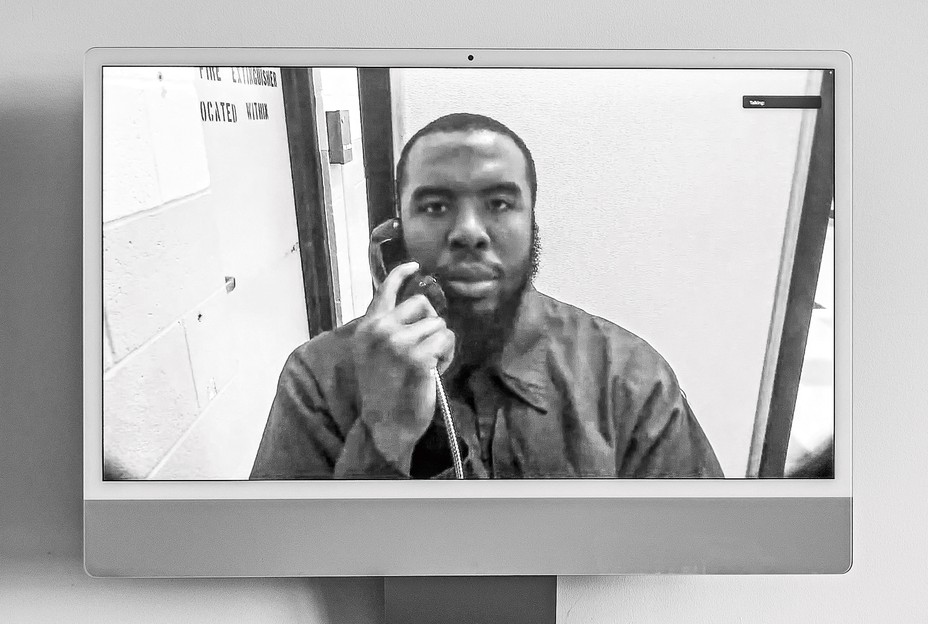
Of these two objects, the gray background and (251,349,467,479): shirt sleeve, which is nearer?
(251,349,467,479): shirt sleeve

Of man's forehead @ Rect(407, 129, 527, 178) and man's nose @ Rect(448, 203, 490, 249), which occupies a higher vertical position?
man's forehead @ Rect(407, 129, 527, 178)

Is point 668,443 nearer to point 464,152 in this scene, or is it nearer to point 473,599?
point 473,599

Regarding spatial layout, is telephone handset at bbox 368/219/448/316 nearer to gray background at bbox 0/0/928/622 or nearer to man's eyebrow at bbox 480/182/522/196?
man's eyebrow at bbox 480/182/522/196

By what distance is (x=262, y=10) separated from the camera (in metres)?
1.12

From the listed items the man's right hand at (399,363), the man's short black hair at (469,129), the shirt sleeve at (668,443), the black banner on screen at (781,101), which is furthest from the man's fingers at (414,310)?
the black banner on screen at (781,101)

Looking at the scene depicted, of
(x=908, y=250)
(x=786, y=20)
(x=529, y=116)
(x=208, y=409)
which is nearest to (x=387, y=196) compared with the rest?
(x=529, y=116)

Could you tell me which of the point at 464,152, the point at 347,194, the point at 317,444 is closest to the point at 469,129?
the point at 464,152

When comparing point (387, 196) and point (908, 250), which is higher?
point (387, 196)

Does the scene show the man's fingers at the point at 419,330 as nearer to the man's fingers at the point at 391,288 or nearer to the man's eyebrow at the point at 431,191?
the man's fingers at the point at 391,288

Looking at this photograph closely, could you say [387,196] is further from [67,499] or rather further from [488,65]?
[67,499]

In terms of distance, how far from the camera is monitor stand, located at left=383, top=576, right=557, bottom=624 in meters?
1.02

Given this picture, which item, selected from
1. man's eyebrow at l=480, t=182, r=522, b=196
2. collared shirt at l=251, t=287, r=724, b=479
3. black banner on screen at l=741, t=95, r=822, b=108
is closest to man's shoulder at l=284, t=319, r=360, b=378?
collared shirt at l=251, t=287, r=724, b=479

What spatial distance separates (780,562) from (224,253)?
0.73m

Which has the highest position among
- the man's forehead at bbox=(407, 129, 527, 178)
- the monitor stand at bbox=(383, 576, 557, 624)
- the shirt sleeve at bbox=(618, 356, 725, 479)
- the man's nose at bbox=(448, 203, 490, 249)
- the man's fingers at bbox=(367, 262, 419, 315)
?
the man's forehead at bbox=(407, 129, 527, 178)
